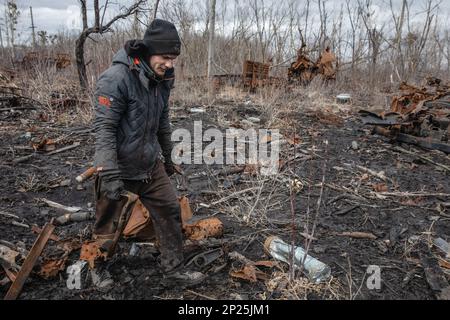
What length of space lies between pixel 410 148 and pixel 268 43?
9921 mm

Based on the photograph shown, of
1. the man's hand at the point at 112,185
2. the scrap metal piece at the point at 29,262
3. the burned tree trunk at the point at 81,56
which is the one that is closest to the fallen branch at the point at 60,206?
the scrap metal piece at the point at 29,262

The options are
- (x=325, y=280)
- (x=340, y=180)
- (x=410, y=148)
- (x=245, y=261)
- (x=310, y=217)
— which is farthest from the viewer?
(x=410, y=148)

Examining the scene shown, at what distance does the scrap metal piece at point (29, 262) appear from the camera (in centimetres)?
257

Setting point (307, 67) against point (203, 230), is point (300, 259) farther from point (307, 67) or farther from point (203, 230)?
point (307, 67)

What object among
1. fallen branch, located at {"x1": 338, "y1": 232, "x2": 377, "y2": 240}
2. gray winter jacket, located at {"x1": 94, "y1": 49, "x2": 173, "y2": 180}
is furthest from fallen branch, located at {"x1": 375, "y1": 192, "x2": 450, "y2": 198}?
gray winter jacket, located at {"x1": 94, "y1": 49, "x2": 173, "y2": 180}

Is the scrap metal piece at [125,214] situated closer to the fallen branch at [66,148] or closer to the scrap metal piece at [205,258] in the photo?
the scrap metal piece at [205,258]

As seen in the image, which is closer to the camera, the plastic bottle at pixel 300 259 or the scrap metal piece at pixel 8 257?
the scrap metal piece at pixel 8 257

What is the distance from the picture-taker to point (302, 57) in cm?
1213

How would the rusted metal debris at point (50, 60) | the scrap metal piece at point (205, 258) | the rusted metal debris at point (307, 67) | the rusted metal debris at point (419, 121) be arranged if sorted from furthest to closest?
the rusted metal debris at point (307, 67) → the rusted metal debris at point (50, 60) → the rusted metal debris at point (419, 121) → the scrap metal piece at point (205, 258)

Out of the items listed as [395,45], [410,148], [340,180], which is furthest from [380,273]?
[395,45]

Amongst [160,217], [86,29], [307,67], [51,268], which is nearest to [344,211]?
[160,217]

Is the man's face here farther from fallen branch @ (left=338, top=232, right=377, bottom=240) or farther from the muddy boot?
fallen branch @ (left=338, top=232, right=377, bottom=240)

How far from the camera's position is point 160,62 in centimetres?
268
